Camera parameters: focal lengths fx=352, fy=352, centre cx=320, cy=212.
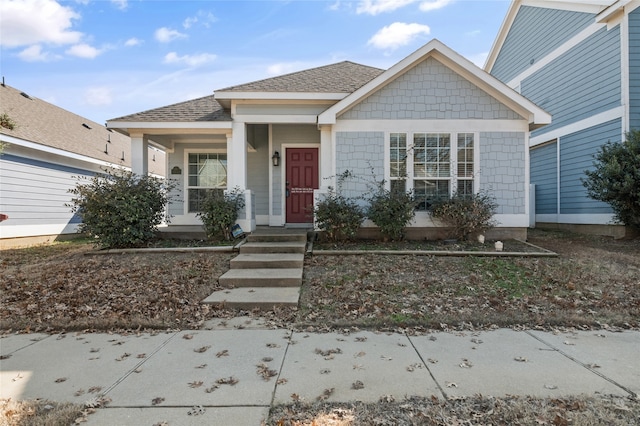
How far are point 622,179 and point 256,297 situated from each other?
8.89 meters

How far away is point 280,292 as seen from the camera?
5.28 m

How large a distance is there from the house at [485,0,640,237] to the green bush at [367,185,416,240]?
233 inches

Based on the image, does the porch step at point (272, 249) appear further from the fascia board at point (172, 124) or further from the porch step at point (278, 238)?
the fascia board at point (172, 124)

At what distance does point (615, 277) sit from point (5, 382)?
8.01m

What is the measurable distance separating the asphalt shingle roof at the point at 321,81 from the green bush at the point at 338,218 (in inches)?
116

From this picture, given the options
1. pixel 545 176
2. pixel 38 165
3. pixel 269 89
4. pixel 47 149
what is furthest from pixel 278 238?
pixel 545 176

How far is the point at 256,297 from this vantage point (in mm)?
5039

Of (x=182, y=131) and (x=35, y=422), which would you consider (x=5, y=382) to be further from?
(x=182, y=131)

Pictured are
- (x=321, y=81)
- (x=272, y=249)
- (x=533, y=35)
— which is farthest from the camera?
(x=533, y=35)

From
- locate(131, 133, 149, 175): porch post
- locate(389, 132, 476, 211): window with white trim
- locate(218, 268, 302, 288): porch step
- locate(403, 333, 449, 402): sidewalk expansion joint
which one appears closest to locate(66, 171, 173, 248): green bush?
locate(131, 133, 149, 175): porch post

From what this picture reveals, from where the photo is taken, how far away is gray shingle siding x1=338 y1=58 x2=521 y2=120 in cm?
Result: 847

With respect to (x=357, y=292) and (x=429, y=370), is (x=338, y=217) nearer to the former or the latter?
(x=357, y=292)

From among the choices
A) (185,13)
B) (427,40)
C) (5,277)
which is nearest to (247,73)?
(185,13)

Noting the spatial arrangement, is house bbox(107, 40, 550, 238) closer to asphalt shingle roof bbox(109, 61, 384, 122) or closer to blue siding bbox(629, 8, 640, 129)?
asphalt shingle roof bbox(109, 61, 384, 122)
